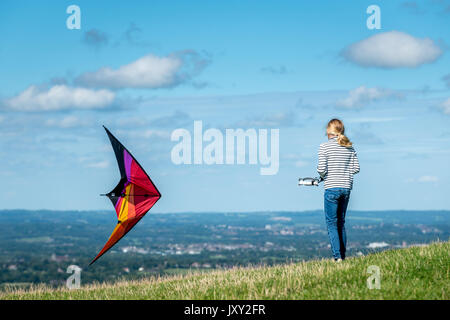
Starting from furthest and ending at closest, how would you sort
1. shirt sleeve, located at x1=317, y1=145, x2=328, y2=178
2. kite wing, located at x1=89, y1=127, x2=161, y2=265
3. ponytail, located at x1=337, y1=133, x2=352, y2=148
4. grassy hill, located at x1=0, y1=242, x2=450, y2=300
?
kite wing, located at x1=89, y1=127, x2=161, y2=265
shirt sleeve, located at x1=317, y1=145, x2=328, y2=178
ponytail, located at x1=337, y1=133, x2=352, y2=148
grassy hill, located at x1=0, y1=242, x2=450, y2=300

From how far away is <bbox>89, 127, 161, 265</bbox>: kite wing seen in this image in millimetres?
15406

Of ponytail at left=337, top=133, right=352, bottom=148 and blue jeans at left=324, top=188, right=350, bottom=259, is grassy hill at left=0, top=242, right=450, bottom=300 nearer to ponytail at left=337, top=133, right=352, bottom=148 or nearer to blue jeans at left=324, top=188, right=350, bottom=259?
blue jeans at left=324, top=188, right=350, bottom=259

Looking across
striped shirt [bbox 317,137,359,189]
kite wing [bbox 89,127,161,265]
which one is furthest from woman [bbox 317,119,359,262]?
kite wing [bbox 89,127,161,265]

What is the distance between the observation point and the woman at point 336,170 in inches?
447

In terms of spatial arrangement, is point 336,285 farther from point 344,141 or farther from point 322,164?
point 344,141

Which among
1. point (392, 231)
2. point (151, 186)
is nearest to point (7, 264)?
point (392, 231)

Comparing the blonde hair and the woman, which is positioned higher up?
the blonde hair
